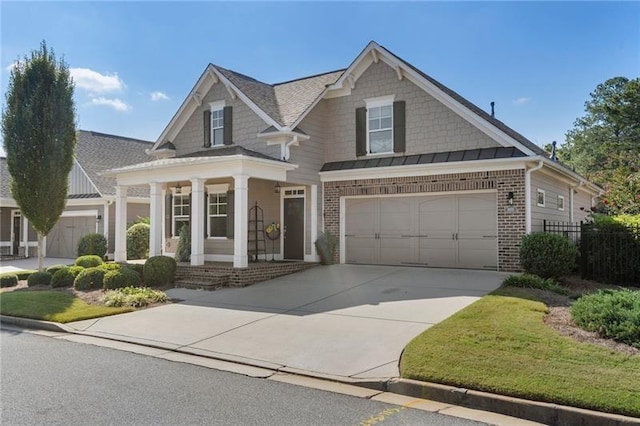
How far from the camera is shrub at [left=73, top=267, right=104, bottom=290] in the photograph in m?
13.9

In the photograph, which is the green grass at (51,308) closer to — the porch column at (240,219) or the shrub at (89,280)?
the shrub at (89,280)

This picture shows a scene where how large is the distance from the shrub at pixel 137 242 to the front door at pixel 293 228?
802 centimetres

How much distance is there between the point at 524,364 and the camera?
6.12 m

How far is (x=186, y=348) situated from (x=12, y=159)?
11955 mm

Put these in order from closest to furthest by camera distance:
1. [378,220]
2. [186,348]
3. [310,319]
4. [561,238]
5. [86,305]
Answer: [186,348] < [310,319] < [86,305] < [561,238] < [378,220]

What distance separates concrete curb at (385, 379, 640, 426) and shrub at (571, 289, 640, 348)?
2.25 metres

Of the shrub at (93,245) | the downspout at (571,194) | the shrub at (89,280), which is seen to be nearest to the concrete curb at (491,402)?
the shrub at (89,280)

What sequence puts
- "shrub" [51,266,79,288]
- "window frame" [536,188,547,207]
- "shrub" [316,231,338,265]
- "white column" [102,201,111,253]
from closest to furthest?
"shrub" [51,266,79,288], "window frame" [536,188,547,207], "shrub" [316,231,338,265], "white column" [102,201,111,253]

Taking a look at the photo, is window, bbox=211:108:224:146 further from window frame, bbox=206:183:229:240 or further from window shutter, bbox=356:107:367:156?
window shutter, bbox=356:107:367:156

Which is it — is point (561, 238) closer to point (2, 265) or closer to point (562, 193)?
point (562, 193)

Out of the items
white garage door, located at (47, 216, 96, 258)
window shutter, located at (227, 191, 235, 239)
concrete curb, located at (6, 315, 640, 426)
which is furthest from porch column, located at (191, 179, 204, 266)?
white garage door, located at (47, 216, 96, 258)

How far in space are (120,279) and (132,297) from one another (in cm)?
183

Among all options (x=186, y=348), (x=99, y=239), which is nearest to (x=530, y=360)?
(x=186, y=348)

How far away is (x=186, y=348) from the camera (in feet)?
26.4
